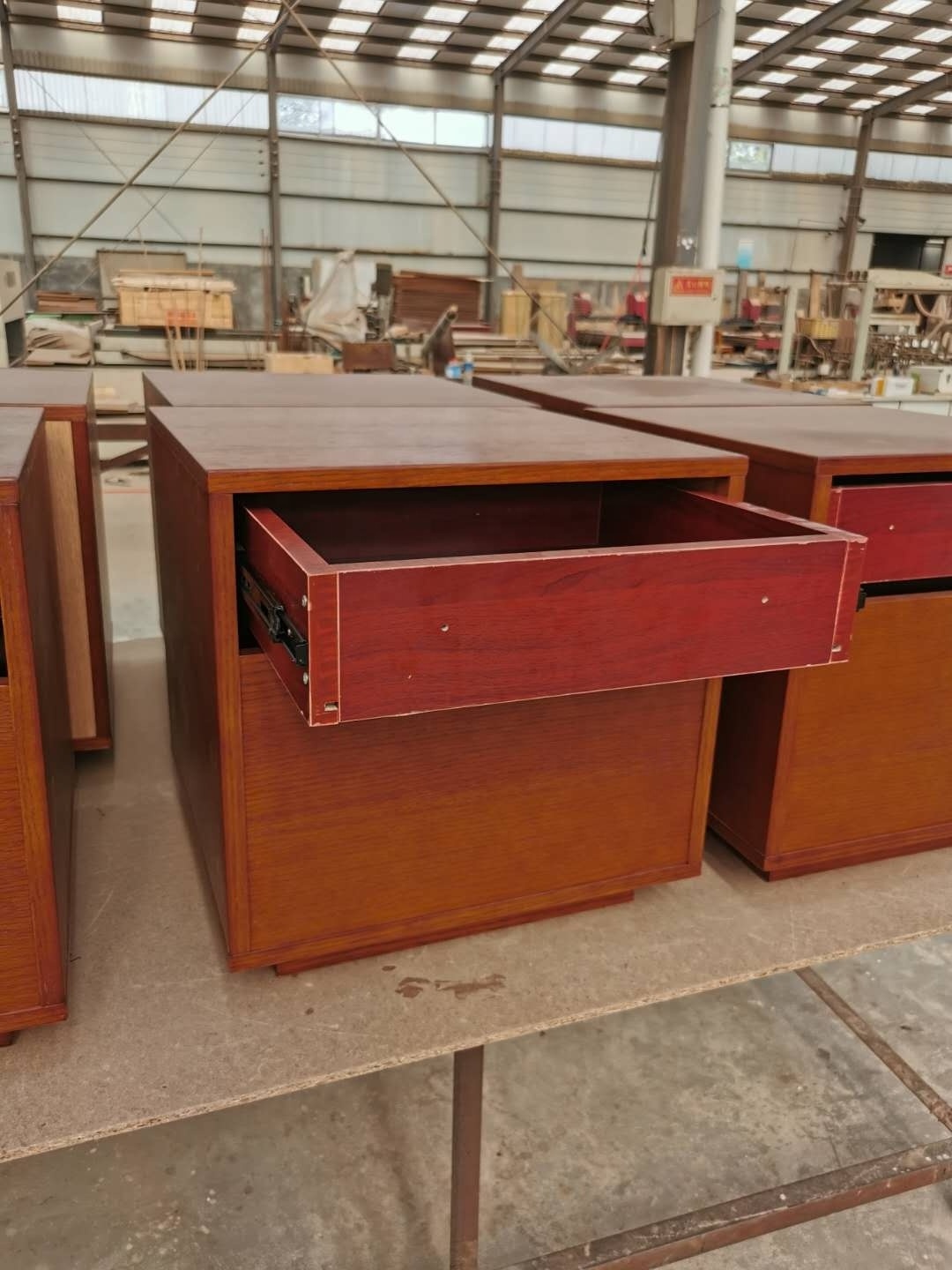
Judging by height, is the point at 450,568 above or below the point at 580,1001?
above

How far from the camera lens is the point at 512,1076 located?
1.57 metres

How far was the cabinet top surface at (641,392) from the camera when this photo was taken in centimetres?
150

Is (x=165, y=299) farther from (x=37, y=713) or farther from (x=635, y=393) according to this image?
(x=37, y=713)

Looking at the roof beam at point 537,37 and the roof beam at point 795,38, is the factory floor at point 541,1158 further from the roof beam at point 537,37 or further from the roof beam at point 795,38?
the roof beam at point 795,38

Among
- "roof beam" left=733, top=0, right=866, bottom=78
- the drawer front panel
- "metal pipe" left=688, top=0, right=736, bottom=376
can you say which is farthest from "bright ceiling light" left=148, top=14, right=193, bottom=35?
the drawer front panel

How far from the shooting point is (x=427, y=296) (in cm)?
689

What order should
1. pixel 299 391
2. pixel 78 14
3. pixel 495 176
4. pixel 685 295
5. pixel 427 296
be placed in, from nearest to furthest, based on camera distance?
pixel 299 391
pixel 685 295
pixel 427 296
pixel 78 14
pixel 495 176

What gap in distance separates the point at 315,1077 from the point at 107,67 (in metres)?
9.89

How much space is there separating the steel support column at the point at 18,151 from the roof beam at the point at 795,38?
669 centimetres

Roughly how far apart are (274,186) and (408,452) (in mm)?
9487

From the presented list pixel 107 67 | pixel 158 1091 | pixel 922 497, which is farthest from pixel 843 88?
pixel 158 1091

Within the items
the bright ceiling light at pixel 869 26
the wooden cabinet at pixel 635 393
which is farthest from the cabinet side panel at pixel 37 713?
the bright ceiling light at pixel 869 26

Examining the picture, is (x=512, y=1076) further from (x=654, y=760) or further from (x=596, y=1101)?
(x=654, y=760)

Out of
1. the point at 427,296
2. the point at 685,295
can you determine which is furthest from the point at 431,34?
the point at 685,295
